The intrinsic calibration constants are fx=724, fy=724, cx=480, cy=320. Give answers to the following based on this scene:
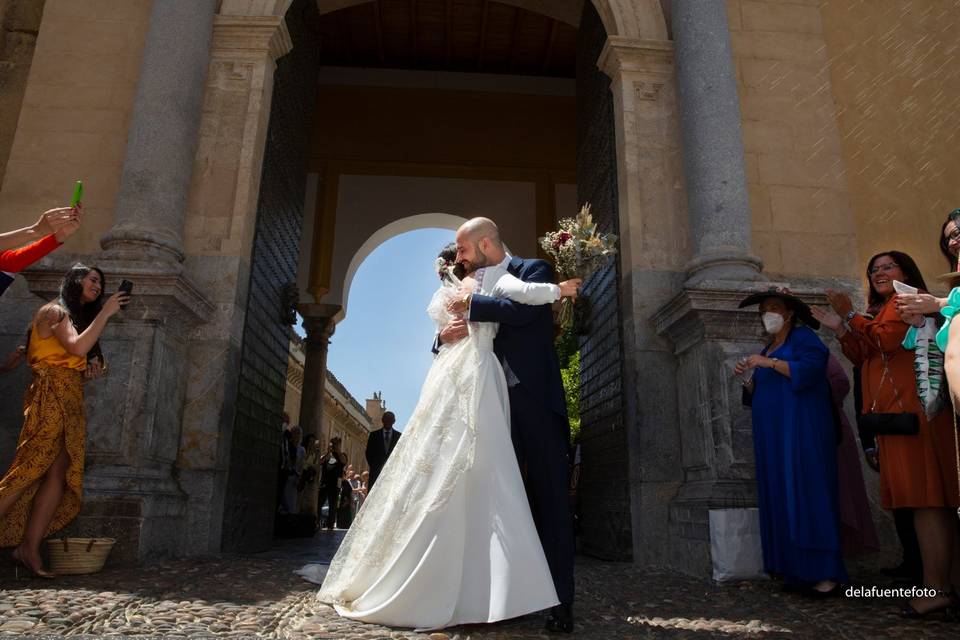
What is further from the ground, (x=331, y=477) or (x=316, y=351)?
(x=316, y=351)

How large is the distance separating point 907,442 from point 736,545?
1.26m

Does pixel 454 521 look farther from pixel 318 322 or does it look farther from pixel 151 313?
pixel 318 322

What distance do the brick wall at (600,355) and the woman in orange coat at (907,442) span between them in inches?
A: 87.1

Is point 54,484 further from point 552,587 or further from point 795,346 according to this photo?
point 795,346

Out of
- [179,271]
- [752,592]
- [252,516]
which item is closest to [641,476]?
[752,592]

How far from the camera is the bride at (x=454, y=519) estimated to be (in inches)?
108

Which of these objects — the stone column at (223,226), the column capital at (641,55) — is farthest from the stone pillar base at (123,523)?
the column capital at (641,55)

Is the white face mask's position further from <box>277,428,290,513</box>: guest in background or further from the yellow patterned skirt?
<box>277,428,290,513</box>: guest in background

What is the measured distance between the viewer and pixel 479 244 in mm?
3375

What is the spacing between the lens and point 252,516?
19.2ft

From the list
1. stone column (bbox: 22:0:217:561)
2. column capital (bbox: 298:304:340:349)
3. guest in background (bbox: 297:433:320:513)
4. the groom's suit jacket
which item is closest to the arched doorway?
column capital (bbox: 298:304:340:349)

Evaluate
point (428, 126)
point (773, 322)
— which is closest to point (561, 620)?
point (773, 322)

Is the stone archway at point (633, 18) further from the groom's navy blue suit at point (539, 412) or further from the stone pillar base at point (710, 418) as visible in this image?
the groom's navy blue suit at point (539, 412)

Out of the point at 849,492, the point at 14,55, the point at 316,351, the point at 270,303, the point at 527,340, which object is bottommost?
the point at 849,492
